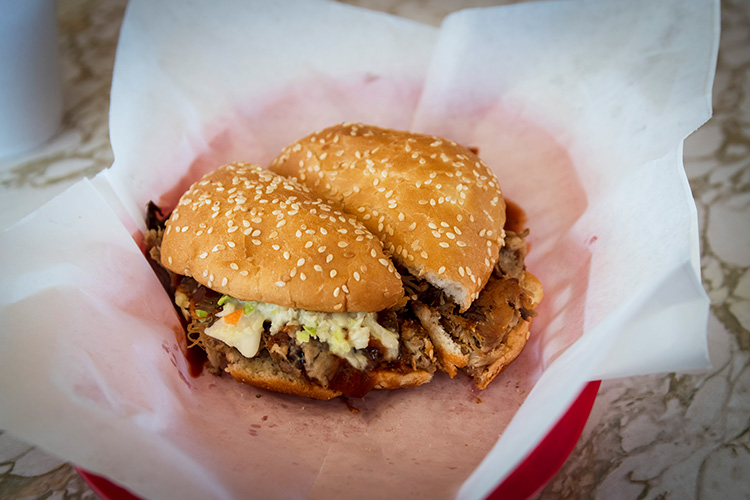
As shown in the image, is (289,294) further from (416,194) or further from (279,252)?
(416,194)

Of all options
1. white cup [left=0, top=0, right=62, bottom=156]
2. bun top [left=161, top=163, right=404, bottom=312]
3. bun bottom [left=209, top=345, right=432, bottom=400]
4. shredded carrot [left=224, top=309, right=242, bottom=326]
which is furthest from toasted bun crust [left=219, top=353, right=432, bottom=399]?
white cup [left=0, top=0, right=62, bottom=156]

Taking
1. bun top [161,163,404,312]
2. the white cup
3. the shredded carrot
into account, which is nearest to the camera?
bun top [161,163,404,312]

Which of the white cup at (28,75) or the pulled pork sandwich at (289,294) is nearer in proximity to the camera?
the pulled pork sandwich at (289,294)

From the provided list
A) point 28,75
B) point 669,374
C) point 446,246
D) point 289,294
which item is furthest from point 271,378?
point 28,75

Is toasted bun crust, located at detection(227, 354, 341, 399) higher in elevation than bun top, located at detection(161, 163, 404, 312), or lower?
lower

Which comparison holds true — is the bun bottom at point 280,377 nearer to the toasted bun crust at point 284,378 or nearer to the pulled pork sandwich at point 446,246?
the toasted bun crust at point 284,378

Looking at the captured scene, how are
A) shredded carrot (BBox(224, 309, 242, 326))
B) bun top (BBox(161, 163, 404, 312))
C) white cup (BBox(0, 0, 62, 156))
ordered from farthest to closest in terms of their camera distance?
white cup (BBox(0, 0, 62, 156)) < shredded carrot (BBox(224, 309, 242, 326)) < bun top (BBox(161, 163, 404, 312))

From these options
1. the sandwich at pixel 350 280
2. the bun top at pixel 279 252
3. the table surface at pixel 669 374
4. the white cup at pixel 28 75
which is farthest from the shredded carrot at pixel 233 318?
the white cup at pixel 28 75

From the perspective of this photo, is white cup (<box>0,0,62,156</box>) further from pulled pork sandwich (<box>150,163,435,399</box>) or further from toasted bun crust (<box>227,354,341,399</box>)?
toasted bun crust (<box>227,354,341,399</box>)
